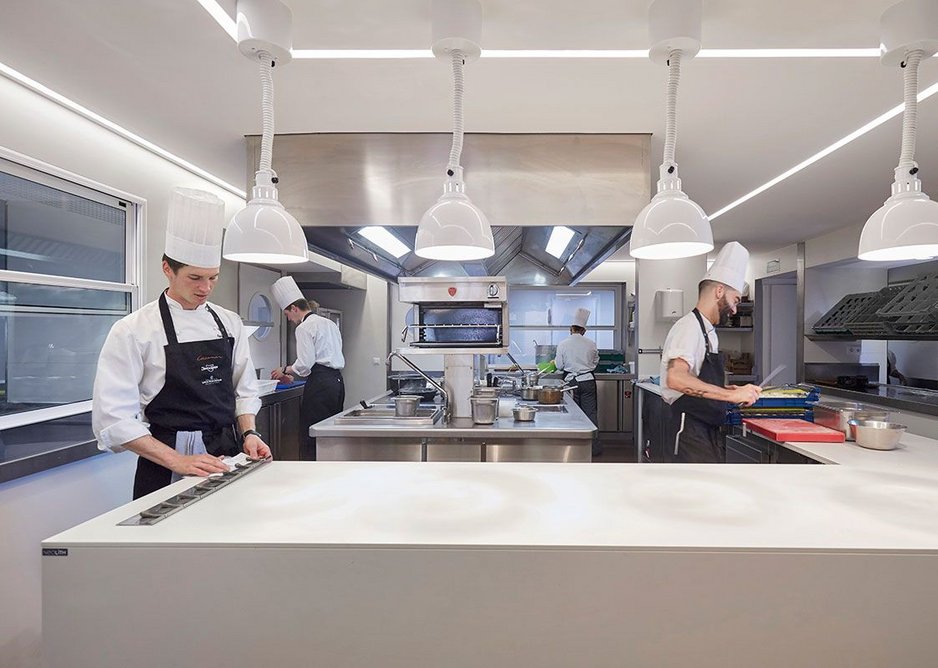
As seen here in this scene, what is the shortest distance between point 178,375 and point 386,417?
146 centimetres

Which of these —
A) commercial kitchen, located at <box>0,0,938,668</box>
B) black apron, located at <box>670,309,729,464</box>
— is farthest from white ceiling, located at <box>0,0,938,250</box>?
black apron, located at <box>670,309,729,464</box>

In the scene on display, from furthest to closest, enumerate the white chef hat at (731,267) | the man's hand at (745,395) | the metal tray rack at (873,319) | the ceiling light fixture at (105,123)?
the metal tray rack at (873,319), the white chef hat at (731,267), the man's hand at (745,395), the ceiling light fixture at (105,123)

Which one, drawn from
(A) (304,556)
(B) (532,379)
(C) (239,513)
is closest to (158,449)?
(C) (239,513)

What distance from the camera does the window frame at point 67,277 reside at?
233 cm

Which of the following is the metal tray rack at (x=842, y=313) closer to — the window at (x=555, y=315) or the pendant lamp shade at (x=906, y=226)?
the window at (x=555, y=315)

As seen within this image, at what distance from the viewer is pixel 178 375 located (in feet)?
6.10

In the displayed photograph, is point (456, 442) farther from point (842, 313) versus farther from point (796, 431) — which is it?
point (842, 313)

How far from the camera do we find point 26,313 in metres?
2.40

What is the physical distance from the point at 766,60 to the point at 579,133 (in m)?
0.99

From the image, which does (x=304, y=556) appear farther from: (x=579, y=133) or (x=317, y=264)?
(x=317, y=264)

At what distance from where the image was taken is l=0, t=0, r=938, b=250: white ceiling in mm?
1771

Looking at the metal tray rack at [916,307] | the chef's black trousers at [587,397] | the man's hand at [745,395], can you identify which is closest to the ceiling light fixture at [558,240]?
the man's hand at [745,395]

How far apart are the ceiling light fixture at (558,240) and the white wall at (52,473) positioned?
2.29m

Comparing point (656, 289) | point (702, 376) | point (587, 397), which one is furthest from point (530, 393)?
point (587, 397)
